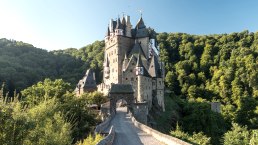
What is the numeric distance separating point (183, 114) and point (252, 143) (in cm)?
3693

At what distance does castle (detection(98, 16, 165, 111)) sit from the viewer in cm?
5416

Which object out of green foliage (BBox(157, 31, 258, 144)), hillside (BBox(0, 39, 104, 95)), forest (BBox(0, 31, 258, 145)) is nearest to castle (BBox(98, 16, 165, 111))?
forest (BBox(0, 31, 258, 145))

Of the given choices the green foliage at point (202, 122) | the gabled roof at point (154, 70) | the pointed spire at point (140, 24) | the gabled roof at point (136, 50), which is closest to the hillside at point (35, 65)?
the gabled roof at point (136, 50)

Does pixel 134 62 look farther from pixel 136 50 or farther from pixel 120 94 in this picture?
pixel 120 94

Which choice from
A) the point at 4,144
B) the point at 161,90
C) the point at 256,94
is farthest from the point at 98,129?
the point at 256,94

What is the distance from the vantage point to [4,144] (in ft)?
46.3

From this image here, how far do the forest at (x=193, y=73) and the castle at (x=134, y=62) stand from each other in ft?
20.3

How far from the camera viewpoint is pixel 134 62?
184 ft

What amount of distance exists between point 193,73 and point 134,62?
51.2m

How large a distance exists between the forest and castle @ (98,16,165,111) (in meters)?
6.18

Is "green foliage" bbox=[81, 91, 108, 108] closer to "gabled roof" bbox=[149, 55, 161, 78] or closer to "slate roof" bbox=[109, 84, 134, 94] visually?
"slate roof" bbox=[109, 84, 134, 94]

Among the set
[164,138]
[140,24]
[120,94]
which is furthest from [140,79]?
[164,138]

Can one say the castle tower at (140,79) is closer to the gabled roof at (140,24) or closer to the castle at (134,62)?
the castle at (134,62)

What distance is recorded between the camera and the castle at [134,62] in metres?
54.2
